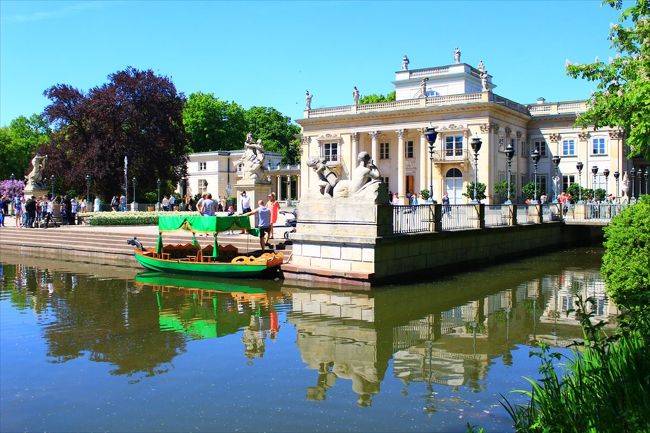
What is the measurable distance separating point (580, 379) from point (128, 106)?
156 ft

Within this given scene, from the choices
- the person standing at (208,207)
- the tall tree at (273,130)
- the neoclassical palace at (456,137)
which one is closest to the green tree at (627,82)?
the person standing at (208,207)

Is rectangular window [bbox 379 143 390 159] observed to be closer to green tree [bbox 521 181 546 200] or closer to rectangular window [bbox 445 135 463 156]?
rectangular window [bbox 445 135 463 156]

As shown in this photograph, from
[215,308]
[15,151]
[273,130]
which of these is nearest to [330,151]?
[273,130]

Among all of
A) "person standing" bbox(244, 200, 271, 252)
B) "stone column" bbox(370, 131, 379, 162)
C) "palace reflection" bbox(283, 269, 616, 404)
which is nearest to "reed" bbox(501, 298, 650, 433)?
"palace reflection" bbox(283, 269, 616, 404)

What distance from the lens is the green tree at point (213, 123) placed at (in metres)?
87.2

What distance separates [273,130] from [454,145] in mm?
39394

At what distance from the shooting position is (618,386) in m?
4.68

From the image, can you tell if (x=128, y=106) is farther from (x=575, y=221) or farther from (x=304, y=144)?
(x=575, y=221)

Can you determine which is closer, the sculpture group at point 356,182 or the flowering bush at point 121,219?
the sculpture group at point 356,182

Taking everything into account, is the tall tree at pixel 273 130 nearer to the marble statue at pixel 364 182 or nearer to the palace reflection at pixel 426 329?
the marble statue at pixel 364 182

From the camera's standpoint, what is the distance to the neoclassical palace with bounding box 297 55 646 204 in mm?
58281

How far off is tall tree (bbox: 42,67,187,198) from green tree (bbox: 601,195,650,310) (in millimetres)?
42275

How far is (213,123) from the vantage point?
293ft

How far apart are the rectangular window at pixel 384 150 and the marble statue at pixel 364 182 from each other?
49638mm
